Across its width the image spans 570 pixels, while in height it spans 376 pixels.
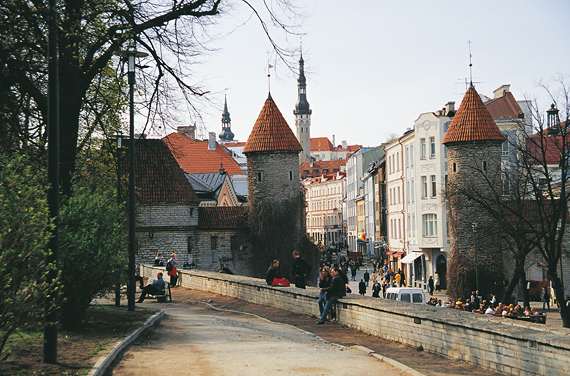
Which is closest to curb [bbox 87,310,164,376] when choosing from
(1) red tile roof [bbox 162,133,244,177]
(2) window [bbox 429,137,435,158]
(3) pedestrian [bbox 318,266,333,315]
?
(3) pedestrian [bbox 318,266,333,315]

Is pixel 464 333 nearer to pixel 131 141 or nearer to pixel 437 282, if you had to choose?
pixel 131 141

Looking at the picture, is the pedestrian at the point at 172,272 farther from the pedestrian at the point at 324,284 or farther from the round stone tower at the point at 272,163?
the round stone tower at the point at 272,163

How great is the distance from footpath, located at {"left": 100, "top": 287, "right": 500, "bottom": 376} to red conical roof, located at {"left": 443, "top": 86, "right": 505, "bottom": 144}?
3664cm

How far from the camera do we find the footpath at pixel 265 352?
11383 mm

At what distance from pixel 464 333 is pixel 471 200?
4127cm

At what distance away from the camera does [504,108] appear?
69562mm

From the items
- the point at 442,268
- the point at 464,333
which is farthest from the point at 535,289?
the point at 464,333

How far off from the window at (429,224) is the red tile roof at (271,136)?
44.6ft

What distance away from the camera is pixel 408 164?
2694 inches

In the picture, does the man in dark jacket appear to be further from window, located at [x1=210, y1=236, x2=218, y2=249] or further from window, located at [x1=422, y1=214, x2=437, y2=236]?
window, located at [x1=422, y1=214, x2=437, y2=236]

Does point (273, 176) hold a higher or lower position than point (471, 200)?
higher

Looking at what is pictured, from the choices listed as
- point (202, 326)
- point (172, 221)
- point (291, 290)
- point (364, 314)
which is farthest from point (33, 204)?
point (172, 221)

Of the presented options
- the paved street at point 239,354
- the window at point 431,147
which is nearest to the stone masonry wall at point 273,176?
the window at point 431,147

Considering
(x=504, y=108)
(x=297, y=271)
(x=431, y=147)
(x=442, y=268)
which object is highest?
(x=504, y=108)
